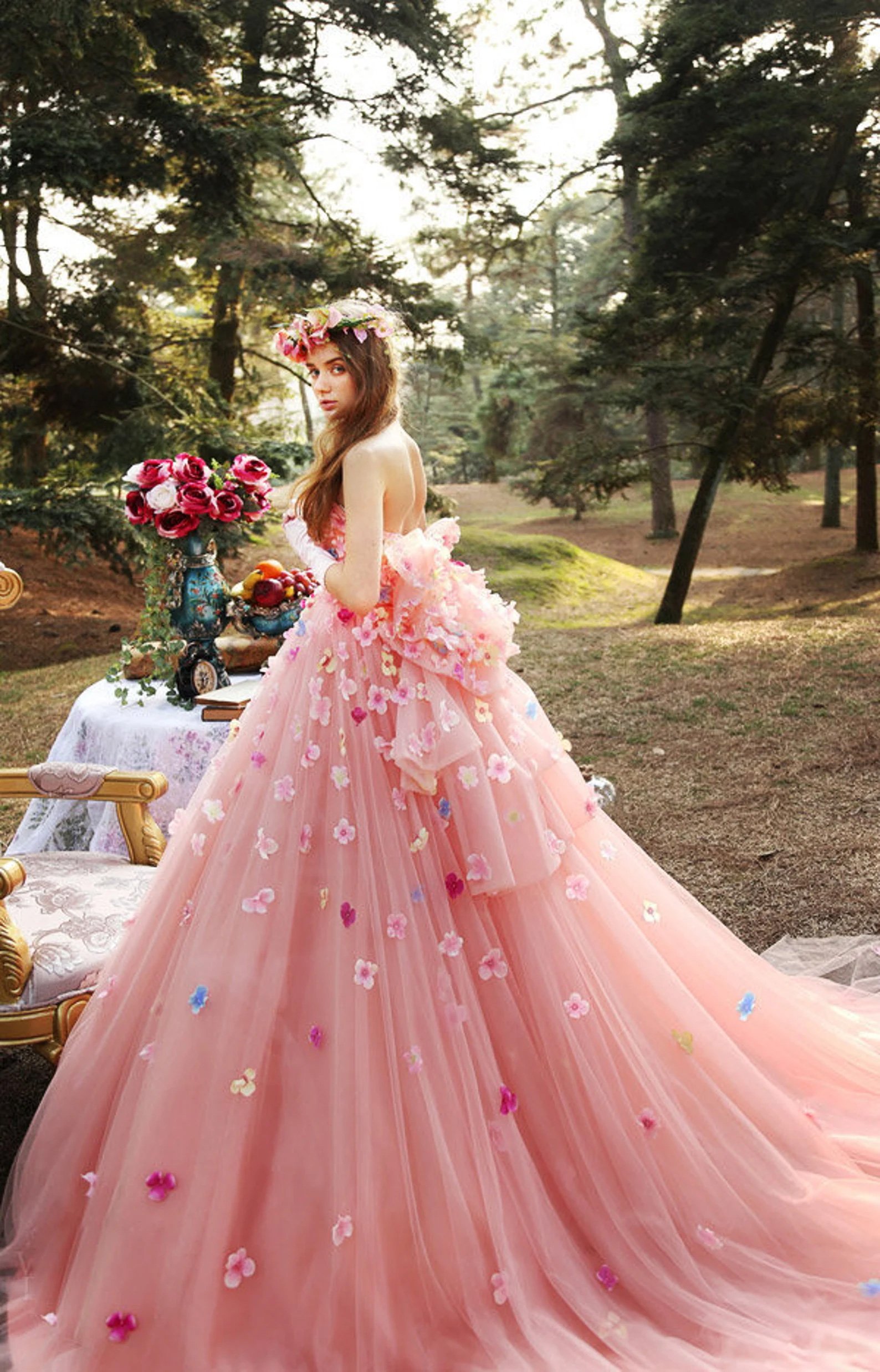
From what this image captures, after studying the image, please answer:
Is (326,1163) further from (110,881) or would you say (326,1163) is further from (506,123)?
(506,123)

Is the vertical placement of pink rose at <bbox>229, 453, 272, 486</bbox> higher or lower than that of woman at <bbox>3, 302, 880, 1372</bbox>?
higher

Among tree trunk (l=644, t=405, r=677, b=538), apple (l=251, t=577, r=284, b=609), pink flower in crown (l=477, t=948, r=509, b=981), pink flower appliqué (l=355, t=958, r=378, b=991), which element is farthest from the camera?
tree trunk (l=644, t=405, r=677, b=538)

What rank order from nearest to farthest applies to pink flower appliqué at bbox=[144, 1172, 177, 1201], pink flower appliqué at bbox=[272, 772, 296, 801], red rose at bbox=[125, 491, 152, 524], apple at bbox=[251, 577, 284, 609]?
pink flower appliqué at bbox=[144, 1172, 177, 1201]
pink flower appliqué at bbox=[272, 772, 296, 801]
red rose at bbox=[125, 491, 152, 524]
apple at bbox=[251, 577, 284, 609]

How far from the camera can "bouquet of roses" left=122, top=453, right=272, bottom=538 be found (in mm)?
3816

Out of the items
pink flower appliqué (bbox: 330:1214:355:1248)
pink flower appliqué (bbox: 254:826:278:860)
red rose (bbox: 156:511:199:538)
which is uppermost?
red rose (bbox: 156:511:199:538)

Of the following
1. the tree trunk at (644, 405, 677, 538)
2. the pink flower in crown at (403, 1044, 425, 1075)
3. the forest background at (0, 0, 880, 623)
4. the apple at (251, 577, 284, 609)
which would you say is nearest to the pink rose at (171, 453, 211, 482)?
the apple at (251, 577, 284, 609)

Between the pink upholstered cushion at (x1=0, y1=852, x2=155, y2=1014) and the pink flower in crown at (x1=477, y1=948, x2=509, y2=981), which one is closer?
the pink flower in crown at (x1=477, y1=948, x2=509, y2=981)

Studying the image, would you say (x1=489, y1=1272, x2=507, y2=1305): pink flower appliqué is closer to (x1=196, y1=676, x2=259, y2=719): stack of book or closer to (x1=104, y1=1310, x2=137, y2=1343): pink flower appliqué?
(x1=104, y1=1310, x2=137, y2=1343): pink flower appliqué

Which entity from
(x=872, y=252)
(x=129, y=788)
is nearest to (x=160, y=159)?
(x=872, y=252)

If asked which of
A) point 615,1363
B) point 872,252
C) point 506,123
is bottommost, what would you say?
point 615,1363

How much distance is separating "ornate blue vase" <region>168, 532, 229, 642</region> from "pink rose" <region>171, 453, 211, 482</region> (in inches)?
7.8

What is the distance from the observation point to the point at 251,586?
14.1 feet

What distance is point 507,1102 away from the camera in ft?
7.52

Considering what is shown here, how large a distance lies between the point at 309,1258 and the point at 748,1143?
0.96 metres
